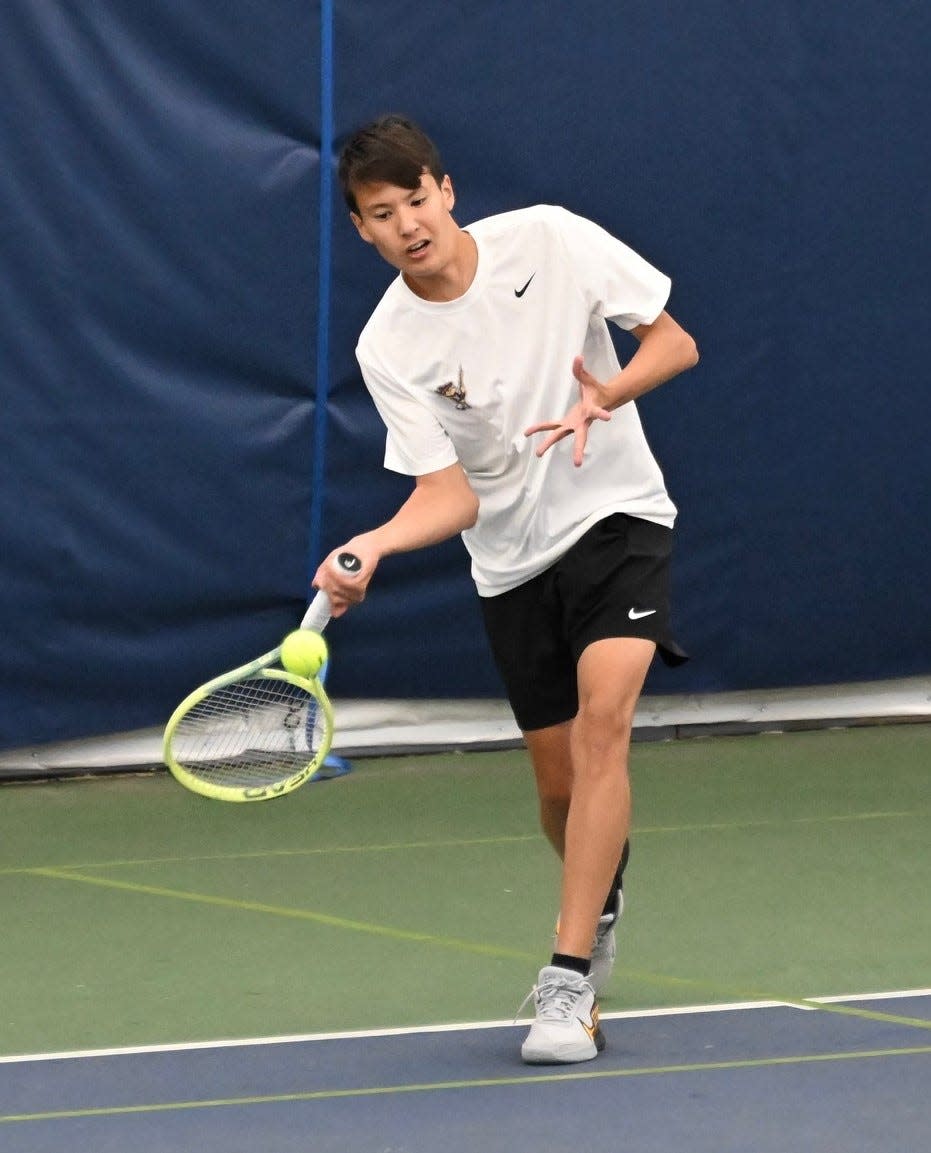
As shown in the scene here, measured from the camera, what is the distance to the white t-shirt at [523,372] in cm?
352

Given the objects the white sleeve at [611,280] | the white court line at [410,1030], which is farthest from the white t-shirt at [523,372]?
Result: the white court line at [410,1030]

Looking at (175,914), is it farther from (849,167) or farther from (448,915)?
(849,167)

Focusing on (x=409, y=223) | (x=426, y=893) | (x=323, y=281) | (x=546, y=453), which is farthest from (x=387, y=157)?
(x=323, y=281)

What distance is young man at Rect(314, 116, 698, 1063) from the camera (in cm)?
337

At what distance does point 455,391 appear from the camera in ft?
11.6

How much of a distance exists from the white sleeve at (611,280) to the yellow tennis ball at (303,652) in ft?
2.34

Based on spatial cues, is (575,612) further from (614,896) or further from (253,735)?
(253,735)

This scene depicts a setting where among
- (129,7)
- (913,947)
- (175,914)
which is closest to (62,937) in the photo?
(175,914)

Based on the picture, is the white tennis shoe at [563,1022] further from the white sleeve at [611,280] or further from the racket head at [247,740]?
the white sleeve at [611,280]

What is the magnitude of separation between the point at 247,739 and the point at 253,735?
0.26 feet

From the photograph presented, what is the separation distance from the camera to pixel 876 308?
6375mm

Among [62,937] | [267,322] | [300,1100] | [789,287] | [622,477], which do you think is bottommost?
[300,1100]

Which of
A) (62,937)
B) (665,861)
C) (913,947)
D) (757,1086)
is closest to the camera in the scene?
(757,1086)

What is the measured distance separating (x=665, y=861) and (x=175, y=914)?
1.07 meters
